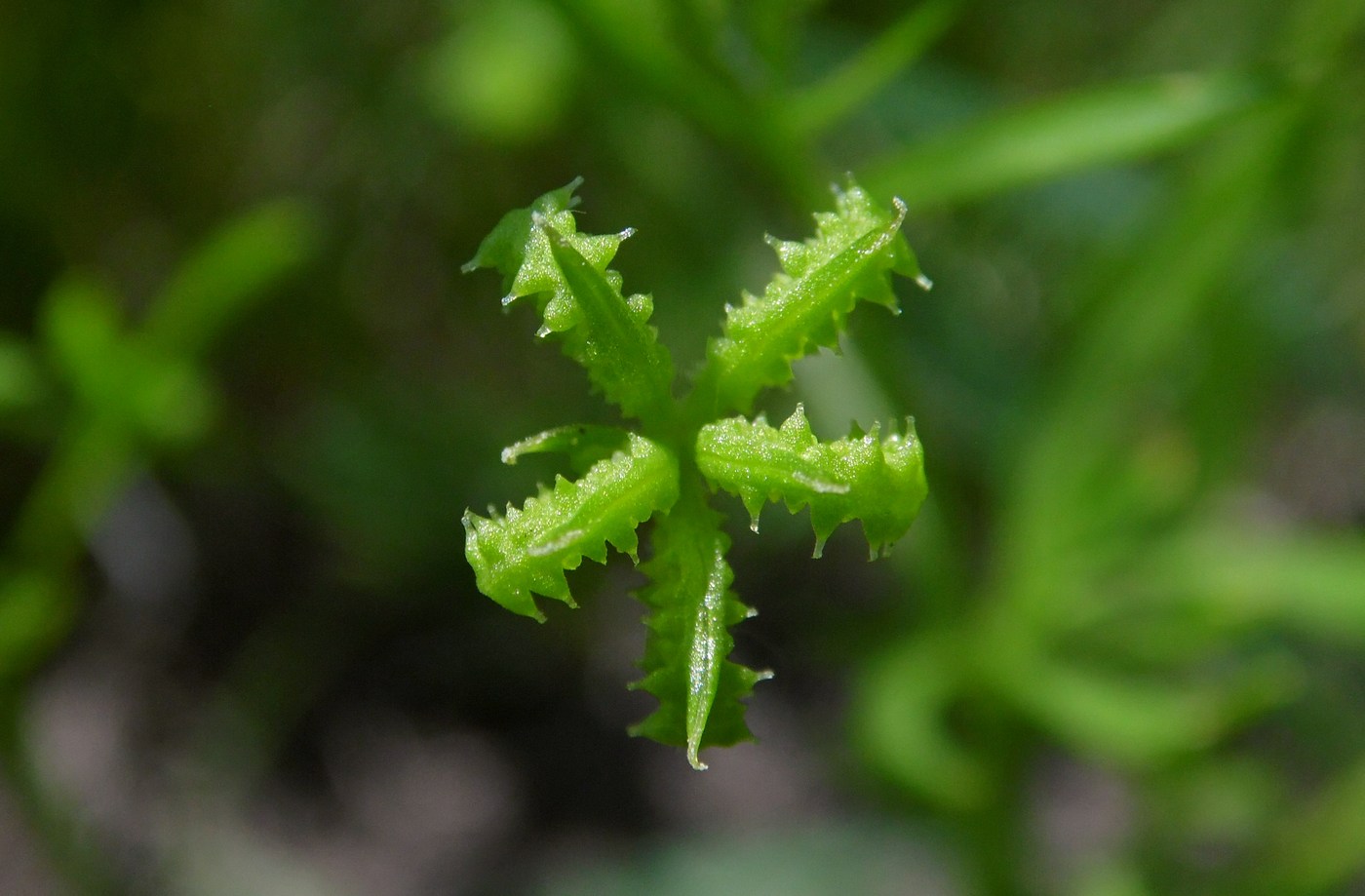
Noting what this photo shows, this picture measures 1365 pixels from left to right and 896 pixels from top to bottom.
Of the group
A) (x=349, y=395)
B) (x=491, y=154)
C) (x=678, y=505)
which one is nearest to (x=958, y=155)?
(x=678, y=505)

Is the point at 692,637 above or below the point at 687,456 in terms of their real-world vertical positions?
below

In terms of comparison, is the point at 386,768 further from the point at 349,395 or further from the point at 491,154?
the point at 491,154

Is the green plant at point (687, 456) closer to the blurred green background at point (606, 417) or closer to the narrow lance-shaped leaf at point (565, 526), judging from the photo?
the narrow lance-shaped leaf at point (565, 526)

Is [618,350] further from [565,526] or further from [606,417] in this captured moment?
[606,417]

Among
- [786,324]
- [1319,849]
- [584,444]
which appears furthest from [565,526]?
[1319,849]

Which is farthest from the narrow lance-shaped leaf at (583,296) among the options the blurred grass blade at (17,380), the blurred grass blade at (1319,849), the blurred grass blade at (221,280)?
the blurred grass blade at (1319,849)
